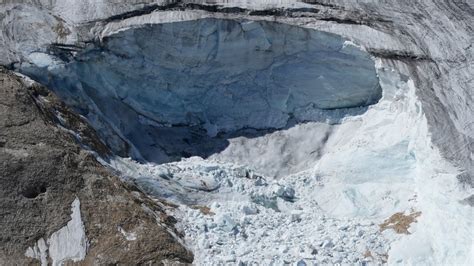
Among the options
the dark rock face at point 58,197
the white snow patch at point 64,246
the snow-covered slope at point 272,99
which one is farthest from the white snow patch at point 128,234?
the snow-covered slope at point 272,99

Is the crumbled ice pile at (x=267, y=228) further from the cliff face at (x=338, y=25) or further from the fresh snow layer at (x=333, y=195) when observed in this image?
the cliff face at (x=338, y=25)

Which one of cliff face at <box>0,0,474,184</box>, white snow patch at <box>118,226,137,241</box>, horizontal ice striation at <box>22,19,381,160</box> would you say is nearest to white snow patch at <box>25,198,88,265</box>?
white snow patch at <box>118,226,137,241</box>

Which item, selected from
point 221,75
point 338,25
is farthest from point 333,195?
point 221,75

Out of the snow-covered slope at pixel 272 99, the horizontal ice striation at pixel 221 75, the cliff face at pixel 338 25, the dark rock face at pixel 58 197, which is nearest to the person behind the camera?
the dark rock face at pixel 58 197

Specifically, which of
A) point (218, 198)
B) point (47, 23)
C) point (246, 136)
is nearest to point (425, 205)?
point (218, 198)

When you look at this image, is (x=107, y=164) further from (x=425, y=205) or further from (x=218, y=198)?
(x=425, y=205)

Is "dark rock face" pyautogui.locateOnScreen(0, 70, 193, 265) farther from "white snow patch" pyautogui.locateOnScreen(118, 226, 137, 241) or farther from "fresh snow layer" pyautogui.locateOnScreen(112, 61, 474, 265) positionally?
"fresh snow layer" pyautogui.locateOnScreen(112, 61, 474, 265)
